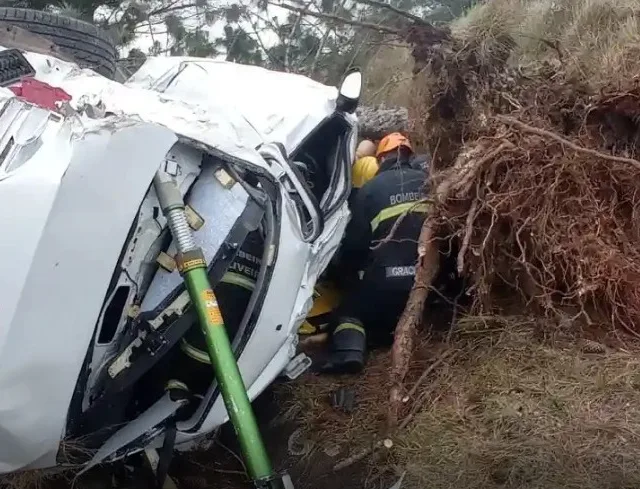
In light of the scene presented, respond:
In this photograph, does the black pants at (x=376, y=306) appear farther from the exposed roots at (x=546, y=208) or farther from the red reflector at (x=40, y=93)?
the red reflector at (x=40, y=93)

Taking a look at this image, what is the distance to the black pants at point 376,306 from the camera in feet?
14.9

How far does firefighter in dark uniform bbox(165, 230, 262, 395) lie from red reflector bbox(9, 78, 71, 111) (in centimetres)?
89

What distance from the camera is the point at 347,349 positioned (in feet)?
14.5

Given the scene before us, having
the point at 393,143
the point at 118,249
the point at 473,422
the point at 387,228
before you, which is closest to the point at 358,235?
the point at 387,228

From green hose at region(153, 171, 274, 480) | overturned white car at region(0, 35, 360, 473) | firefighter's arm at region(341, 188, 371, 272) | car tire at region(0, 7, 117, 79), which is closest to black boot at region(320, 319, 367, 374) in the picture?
firefighter's arm at region(341, 188, 371, 272)

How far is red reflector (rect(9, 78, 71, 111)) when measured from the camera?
10.5 ft

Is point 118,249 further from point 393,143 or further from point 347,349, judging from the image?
point 393,143

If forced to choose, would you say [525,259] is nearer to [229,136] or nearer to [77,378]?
[229,136]

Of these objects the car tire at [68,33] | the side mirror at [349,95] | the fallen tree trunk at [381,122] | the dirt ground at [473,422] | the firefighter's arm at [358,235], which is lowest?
the dirt ground at [473,422]

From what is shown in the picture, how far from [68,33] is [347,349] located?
2379mm

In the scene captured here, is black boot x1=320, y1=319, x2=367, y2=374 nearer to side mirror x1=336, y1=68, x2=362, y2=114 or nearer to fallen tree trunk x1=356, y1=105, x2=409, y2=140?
side mirror x1=336, y1=68, x2=362, y2=114

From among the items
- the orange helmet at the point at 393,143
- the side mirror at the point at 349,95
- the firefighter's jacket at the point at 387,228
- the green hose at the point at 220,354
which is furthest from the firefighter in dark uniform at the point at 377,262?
the green hose at the point at 220,354

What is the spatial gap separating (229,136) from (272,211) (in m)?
0.39

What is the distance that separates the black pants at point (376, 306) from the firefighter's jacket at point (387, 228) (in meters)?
0.02
